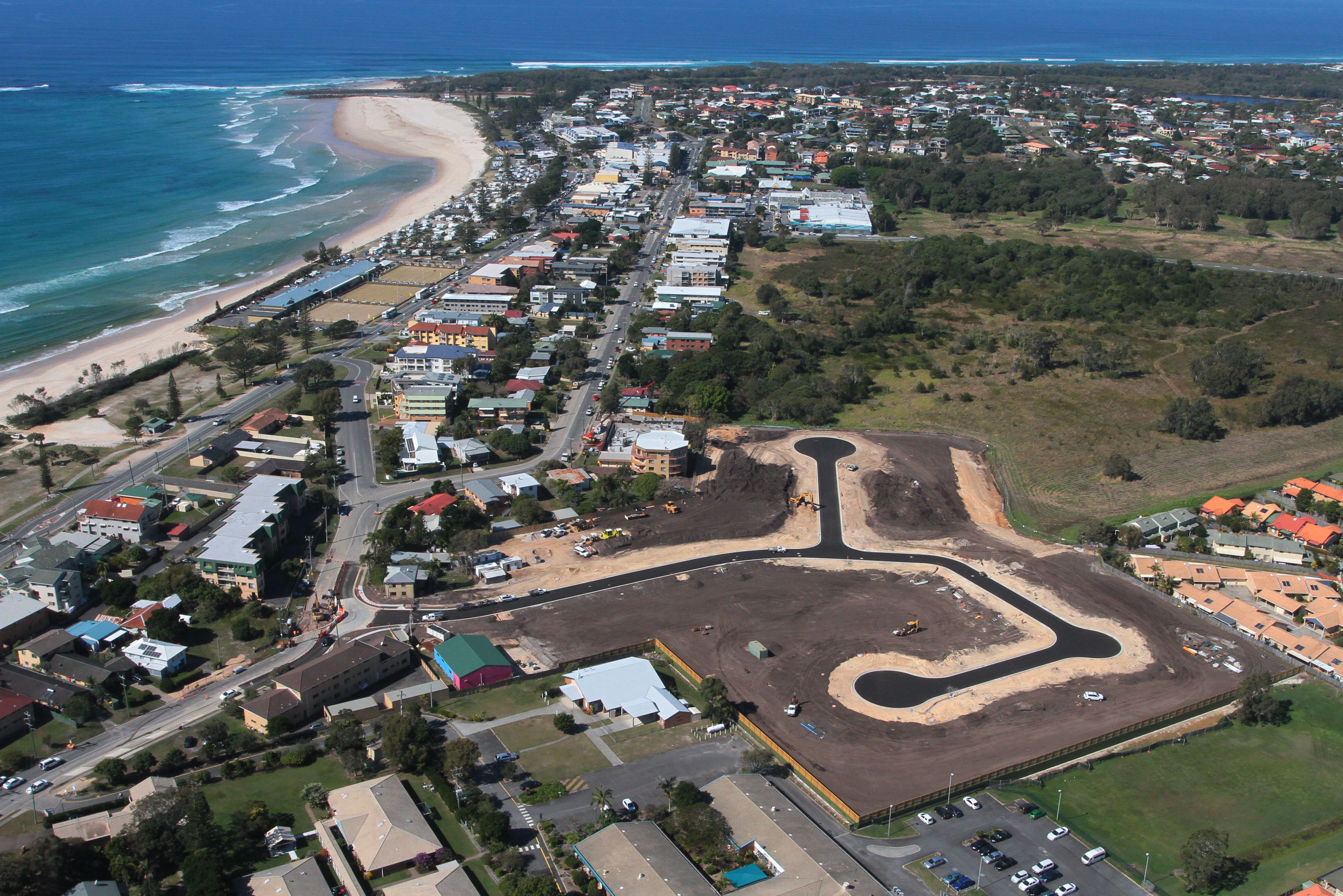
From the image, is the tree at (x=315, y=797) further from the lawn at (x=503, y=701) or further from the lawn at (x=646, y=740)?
the lawn at (x=646, y=740)

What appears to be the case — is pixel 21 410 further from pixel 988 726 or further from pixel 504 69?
pixel 504 69

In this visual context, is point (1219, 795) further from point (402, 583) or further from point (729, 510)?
point (402, 583)

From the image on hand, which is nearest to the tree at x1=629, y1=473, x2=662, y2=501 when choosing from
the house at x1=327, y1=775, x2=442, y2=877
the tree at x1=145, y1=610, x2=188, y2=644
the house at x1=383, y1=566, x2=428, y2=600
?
the house at x1=383, y1=566, x2=428, y2=600

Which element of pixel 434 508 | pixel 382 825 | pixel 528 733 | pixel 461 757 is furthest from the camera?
pixel 434 508

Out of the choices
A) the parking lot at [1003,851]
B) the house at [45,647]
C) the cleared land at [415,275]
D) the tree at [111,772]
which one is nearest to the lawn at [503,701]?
the tree at [111,772]

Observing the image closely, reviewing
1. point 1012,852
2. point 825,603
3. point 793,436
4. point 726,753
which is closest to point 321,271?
point 793,436

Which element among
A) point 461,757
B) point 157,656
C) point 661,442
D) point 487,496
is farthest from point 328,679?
point 661,442

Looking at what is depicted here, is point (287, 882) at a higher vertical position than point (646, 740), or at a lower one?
higher
